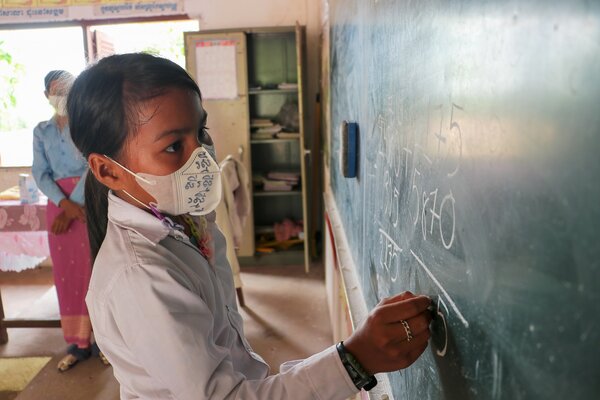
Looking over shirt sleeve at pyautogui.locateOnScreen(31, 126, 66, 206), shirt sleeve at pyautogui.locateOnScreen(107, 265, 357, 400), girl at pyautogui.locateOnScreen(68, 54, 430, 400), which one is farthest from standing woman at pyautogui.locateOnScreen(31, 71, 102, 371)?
shirt sleeve at pyautogui.locateOnScreen(107, 265, 357, 400)

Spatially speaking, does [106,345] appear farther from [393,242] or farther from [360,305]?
[360,305]

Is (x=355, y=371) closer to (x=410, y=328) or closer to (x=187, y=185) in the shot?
(x=410, y=328)

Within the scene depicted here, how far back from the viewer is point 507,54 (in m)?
0.36

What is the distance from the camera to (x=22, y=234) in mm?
3186

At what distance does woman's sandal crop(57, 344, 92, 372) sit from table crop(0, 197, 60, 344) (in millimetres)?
305

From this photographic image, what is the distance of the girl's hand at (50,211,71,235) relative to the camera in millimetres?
2688

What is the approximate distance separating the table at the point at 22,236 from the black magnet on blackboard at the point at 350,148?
224 centimetres

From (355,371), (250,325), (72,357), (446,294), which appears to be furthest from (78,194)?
(446,294)

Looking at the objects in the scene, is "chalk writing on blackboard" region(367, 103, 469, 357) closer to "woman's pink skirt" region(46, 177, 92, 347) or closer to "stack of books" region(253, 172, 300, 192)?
"woman's pink skirt" region(46, 177, 92, 347)

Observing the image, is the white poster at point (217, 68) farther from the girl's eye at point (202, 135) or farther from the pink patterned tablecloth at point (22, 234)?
the girl's eye at point (202, 135)

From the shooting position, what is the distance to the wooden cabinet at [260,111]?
13.1ft

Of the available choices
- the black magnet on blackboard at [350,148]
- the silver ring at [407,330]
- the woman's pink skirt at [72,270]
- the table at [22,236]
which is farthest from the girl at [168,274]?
the table at [22,236]

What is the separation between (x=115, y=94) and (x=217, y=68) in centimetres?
338

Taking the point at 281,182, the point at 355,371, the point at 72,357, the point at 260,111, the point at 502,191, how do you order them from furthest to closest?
the point at 260,111, the point at 281,182, the point at 72,357, the point at 355,371, the point at 502,191
